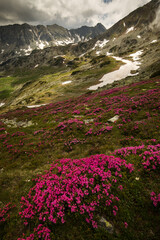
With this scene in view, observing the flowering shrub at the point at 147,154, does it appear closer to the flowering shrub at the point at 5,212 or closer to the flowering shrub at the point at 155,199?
the flowering shrub at the point at 155,199

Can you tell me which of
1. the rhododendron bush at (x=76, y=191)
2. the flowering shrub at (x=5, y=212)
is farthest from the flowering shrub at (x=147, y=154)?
the flowering shrub at (x=5, y=212)

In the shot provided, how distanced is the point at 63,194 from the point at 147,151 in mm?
7098

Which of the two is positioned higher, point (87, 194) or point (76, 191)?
point (76, 191)

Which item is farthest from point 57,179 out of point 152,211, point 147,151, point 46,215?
point 147,151

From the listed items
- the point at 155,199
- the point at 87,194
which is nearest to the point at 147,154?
the point at 155,199

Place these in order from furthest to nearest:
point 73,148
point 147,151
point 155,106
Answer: point 155,106
point 73,148
point 147,151

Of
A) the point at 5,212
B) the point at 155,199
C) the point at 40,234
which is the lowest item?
the point at 155,199

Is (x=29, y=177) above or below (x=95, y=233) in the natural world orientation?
above

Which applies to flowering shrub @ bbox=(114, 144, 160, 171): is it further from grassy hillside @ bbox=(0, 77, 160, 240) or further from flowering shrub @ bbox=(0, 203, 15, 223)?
flowering shrub @ bbox=(0, 203, 15, 223)

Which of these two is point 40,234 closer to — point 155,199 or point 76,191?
point 76,191

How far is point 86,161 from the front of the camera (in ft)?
31.5

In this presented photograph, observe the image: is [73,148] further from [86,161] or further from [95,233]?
[95,233]

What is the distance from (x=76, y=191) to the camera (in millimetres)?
7254

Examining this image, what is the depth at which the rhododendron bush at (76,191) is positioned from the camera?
654 cm
